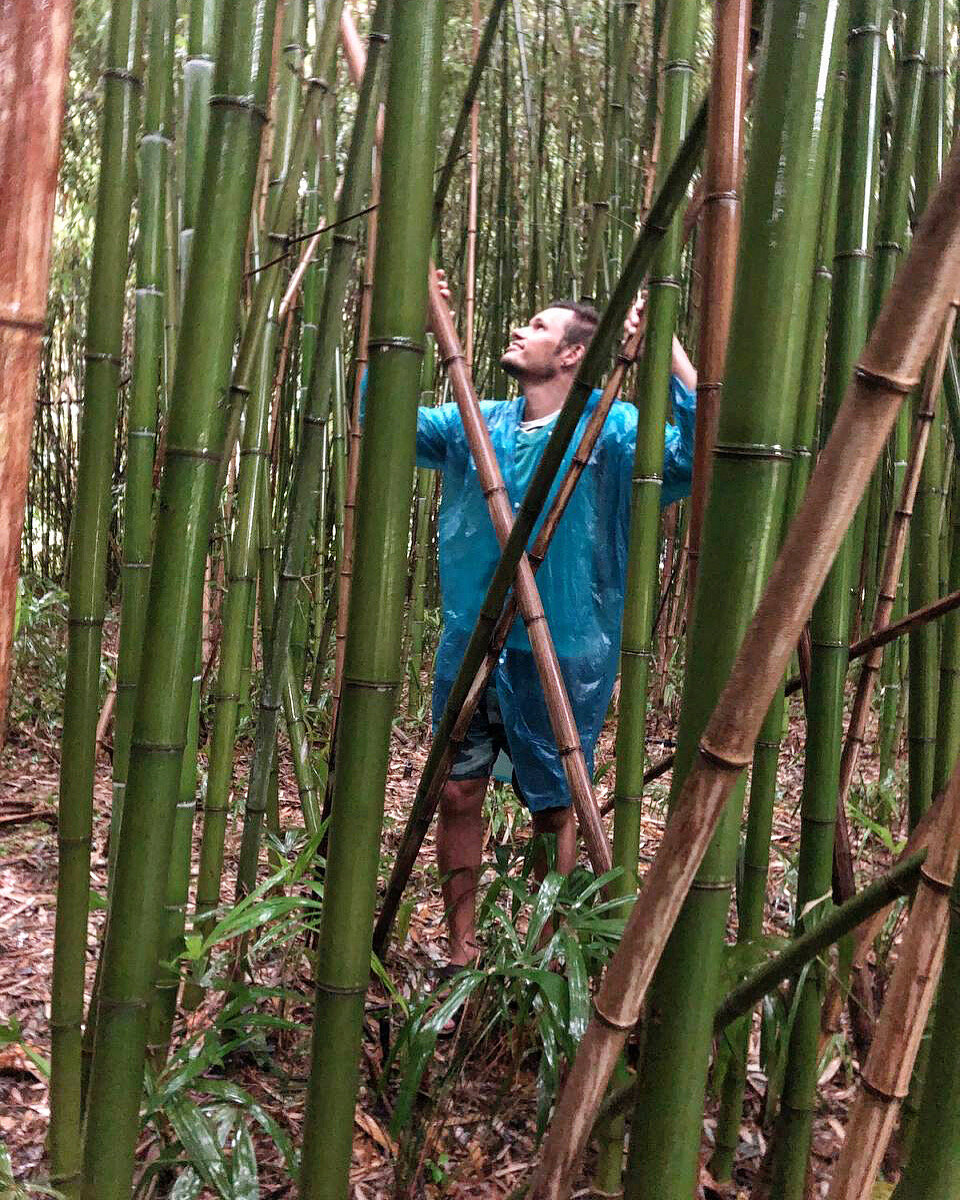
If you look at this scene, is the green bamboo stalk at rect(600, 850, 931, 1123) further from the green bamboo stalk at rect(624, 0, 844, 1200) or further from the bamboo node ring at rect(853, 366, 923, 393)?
the bamboo node ring at rect(853, 366, 923, 393)

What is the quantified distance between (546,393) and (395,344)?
119 cm

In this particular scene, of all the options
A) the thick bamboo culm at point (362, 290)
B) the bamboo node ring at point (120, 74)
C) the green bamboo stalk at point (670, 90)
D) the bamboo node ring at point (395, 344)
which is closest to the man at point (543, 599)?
the thick bamboo culm at point (362, 290)

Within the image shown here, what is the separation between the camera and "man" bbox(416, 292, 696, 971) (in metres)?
1.72

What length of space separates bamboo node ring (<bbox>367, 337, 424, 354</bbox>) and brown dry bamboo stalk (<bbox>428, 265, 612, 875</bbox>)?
0.48m

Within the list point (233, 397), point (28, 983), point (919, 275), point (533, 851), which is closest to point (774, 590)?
point (919, 275)

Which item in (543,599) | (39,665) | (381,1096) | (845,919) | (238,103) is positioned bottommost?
(381,1096)

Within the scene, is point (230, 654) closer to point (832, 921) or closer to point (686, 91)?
point (686, 91)

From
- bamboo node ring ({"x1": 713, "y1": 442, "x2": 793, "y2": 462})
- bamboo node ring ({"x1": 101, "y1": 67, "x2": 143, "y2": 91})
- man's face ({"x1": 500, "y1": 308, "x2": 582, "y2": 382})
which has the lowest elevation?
bamboo node ring ({"x1": 713, "y1": 442, "x2": 793, "y2": 462})

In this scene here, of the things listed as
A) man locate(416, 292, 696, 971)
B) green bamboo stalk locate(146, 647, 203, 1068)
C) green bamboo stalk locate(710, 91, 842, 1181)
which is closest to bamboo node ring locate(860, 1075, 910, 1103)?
green bamboo stalk locate(710, 91, 842, 1181)

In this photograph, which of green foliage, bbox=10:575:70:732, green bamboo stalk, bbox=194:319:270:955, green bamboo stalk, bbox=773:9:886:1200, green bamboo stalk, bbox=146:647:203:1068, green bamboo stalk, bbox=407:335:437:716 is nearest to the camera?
green bamboo stalk, bbox=773:9:886:1200

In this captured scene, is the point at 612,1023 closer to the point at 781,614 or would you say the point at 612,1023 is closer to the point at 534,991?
the point at 781,614

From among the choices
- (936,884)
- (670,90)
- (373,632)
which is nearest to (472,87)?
(670,90)

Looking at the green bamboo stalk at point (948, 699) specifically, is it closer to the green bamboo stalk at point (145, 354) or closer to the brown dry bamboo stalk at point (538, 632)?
the brown dry bamboo stalk at point (538, 632)

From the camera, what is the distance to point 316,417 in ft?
3.92
